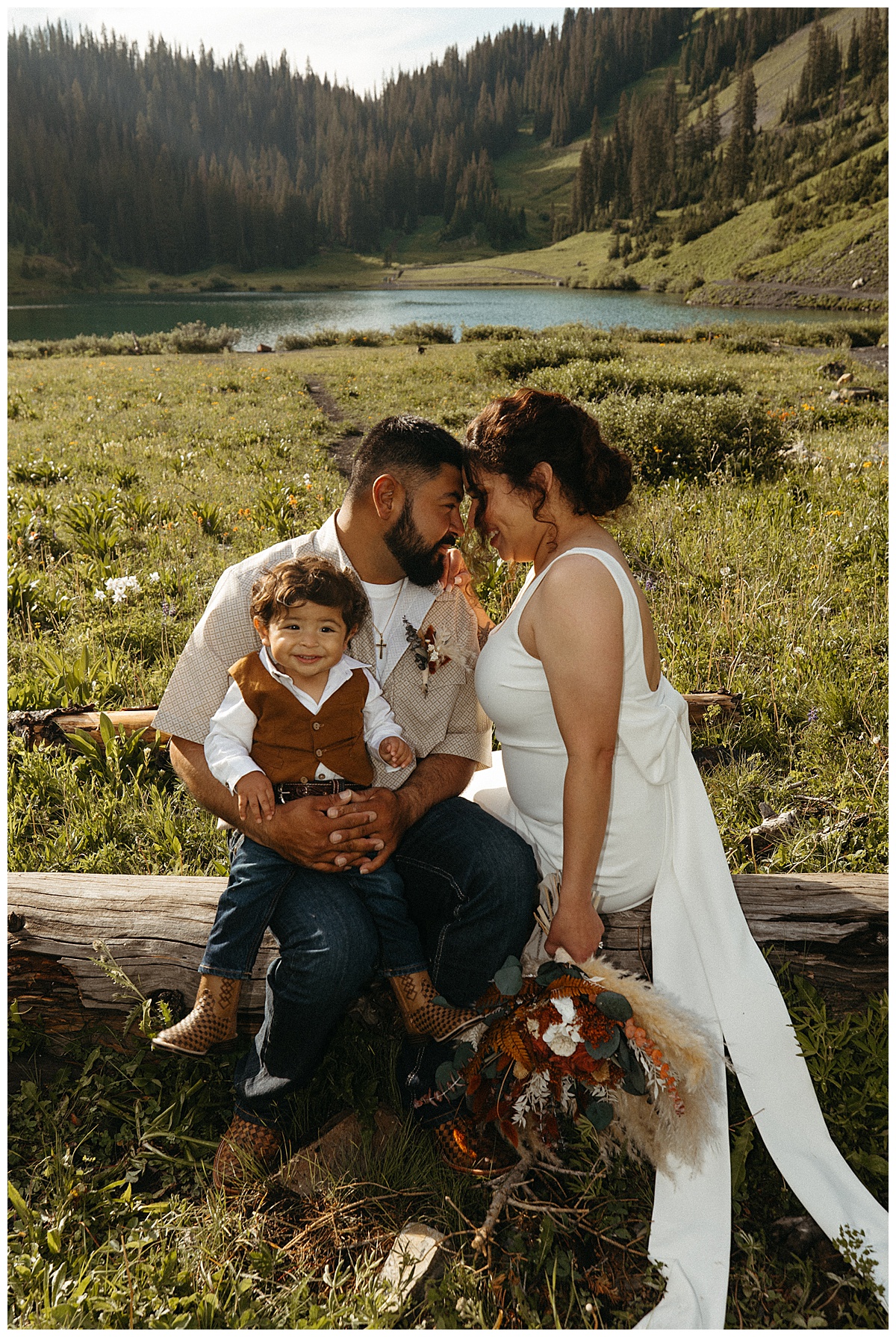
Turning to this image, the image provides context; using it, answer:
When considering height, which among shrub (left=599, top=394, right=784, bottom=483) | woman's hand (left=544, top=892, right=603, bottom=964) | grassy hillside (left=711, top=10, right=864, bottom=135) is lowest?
woman's hand (left=544, top=892, right=603, bottom=964)

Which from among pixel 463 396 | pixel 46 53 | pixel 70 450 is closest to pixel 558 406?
pixel 70 450

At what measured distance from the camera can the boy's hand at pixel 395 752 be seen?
2857 millimetres

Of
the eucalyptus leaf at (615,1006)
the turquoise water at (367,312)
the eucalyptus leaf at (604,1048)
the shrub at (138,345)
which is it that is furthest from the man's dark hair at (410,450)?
the turquoise water at (367,312)

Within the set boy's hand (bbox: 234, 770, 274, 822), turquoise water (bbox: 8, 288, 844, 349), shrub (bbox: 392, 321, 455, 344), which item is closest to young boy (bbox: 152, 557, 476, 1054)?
boy's hand (bbox: 234, 770, 274, 822)

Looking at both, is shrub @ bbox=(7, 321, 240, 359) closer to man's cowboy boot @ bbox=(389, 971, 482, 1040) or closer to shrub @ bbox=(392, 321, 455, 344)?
shrub @ bbox=(392, 321, 455, 344)

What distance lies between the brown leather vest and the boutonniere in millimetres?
404

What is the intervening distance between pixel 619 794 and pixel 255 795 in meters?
1.28

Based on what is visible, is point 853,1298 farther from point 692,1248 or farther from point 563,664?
point 563,664

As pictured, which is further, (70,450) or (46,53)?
(46,53)

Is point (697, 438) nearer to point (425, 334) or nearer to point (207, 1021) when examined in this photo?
point (207, 1021)

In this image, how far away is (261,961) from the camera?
271 centimetres

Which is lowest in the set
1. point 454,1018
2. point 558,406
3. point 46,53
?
point 454,1018

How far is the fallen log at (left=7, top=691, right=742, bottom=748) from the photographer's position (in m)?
4.20

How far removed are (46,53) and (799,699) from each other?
18632 cm
